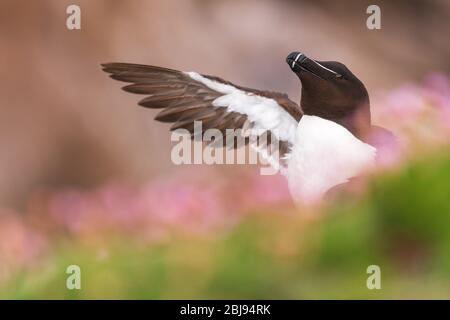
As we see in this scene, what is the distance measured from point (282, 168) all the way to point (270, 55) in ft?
3.21

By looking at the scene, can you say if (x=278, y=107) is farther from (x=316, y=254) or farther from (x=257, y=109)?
(x=316, y=254)

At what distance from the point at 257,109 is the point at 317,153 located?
16 cm

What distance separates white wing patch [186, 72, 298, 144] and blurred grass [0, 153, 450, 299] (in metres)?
0.75

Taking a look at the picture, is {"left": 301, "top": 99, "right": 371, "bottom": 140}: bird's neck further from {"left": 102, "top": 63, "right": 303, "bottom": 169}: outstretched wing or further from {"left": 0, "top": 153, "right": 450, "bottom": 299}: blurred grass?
{"left": 0, "top": 153, "right": 450, "bottom": 299}: blurred grass

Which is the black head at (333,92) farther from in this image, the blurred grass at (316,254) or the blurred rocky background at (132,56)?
the blurred rocky background at (132,56)

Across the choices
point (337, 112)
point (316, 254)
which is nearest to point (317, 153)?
point (337, 112)

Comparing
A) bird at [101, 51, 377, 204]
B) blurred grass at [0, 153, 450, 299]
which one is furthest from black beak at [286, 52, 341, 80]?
blurred grass at [0, 153, 450, 299]

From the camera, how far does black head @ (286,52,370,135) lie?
116cm

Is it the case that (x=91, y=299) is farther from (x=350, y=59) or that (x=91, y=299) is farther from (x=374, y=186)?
(x=350, y=59)

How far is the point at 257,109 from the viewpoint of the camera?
4.02ft

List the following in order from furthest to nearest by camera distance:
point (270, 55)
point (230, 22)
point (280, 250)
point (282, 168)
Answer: point (230, 22)
point (270, 55)
point (282, 168)
point (280, 250)

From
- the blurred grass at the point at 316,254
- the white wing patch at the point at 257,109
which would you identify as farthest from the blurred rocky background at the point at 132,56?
the blurred grass at the point at 316,254

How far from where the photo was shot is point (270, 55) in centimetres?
211

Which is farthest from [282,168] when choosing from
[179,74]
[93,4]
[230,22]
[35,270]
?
[93,4]
